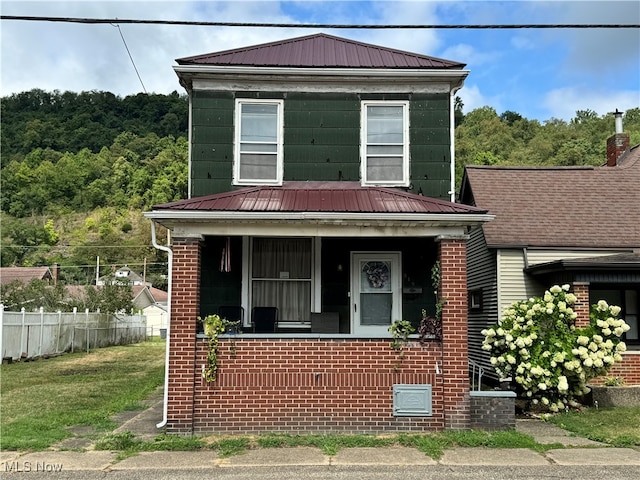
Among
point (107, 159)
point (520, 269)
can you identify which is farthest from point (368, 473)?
point (107, 159)

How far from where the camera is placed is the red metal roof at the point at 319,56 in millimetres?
10945

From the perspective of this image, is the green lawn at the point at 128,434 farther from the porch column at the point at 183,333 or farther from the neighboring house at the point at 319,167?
the neighboring house at the point at 319,167

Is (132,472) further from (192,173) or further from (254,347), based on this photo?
(192,173)

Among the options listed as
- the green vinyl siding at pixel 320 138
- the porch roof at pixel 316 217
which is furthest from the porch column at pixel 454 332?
the green vinyl siding at pixel 320 138

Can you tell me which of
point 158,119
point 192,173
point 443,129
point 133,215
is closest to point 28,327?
point 192,173

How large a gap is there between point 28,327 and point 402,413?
1703cm

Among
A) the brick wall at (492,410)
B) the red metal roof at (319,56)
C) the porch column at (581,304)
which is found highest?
the red metal roof at (319,56)

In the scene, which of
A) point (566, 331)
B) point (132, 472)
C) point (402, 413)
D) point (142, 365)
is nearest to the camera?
point (132, 472)

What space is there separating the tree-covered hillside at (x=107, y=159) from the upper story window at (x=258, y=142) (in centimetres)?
2829

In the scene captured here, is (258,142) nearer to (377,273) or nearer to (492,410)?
(377,273)

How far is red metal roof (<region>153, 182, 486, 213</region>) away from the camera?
8.98m

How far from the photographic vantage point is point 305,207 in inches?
366

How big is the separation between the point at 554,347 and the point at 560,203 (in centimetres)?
614

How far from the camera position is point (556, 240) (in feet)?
46.1
